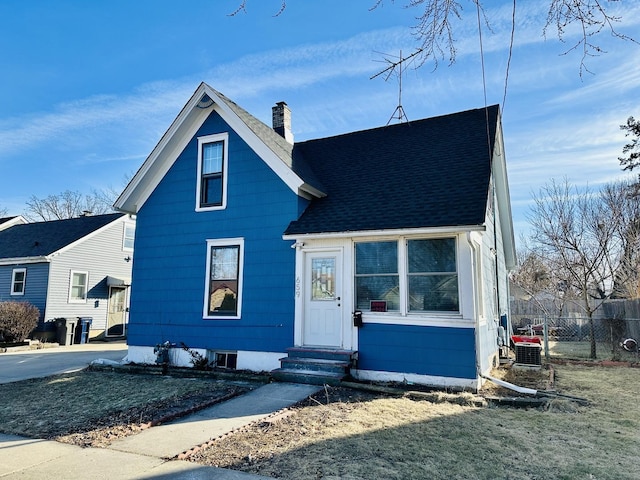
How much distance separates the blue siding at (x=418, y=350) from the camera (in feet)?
23.0

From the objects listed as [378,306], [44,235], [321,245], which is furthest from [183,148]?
[44,235]

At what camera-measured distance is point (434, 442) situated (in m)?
4.51

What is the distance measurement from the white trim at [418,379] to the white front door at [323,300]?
0.75 meters

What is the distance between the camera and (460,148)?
9266 millimetres

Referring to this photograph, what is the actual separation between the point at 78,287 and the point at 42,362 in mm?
8318

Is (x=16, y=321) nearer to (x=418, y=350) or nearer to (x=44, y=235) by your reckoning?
(x=44, y=235)

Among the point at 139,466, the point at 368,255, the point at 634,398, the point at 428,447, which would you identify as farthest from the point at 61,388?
the point at 634,398

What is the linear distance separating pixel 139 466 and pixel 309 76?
219 inches

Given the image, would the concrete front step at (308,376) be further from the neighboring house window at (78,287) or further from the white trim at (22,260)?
the neighboring house window at (78,287)

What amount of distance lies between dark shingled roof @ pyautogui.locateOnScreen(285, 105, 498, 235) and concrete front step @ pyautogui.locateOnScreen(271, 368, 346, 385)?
2723mm

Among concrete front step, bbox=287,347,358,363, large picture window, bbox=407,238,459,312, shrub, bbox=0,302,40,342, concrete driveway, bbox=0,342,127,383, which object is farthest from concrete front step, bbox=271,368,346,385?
shrub, bbox=0,302,40,342

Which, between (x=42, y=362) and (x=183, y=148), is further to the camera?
(x=42, y=362)

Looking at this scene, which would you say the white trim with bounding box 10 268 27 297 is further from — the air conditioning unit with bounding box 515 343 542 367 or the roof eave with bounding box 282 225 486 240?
the air conditioning unit with bounding box 515 343 542 367

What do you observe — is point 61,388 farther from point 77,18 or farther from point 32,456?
point 77,18
